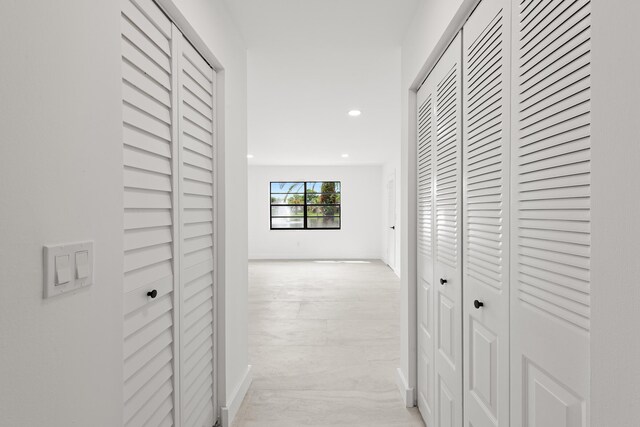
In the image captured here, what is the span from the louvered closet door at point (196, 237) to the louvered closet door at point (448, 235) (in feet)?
4.01

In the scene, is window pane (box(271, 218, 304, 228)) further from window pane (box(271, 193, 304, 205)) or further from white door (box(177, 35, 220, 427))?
white door (box(177, 35, 220, 427))

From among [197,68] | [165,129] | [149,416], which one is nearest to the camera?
[149,416]

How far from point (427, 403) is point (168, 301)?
1.58 m

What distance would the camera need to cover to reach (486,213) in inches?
50.9

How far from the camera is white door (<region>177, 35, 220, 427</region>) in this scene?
1.61m

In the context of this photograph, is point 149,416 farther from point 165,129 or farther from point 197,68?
point 197,68

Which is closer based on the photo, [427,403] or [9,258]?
[9,258]

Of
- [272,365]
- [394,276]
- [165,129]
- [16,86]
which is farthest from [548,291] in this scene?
[394,276]

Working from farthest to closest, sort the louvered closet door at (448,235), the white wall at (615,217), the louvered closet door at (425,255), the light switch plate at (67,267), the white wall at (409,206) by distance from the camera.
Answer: the white wall at (409,206) → the louvered closet door at (425,255) → the louvered closet door at (448,235) → the light switch plate at (67,267) → the white wall at (615,217)

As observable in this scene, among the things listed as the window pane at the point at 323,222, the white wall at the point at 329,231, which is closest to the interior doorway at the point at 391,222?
the white wall at the point at 329,231

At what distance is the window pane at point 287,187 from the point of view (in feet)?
30.9

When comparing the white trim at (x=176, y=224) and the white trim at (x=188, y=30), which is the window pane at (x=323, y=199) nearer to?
the white trim at (x=188, y=30)

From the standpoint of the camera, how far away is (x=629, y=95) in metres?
0.61

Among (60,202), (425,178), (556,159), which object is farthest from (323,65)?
(60,202)
